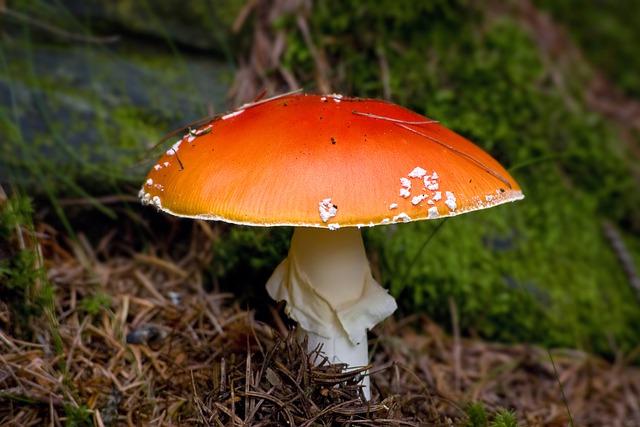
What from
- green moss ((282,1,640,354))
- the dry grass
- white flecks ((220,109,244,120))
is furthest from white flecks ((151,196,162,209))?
green moss ((282,1,640,354))

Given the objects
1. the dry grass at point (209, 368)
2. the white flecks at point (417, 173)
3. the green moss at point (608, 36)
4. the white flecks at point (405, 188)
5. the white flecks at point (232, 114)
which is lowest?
the dry grass at point (209, 368)

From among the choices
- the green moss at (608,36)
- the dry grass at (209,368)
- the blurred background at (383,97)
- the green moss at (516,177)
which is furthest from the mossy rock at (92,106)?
the green moss at (608,36)

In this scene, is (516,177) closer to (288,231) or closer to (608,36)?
(288,231)

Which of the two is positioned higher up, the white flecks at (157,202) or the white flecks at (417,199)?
the white flecks at (157,202)

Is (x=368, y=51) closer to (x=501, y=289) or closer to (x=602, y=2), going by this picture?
(x=501, y=289)

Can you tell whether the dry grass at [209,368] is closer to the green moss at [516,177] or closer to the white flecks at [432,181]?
the green moss at [516,177]

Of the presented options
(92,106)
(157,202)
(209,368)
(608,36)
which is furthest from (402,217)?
(608,36)

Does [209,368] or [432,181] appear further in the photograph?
[209,368]
